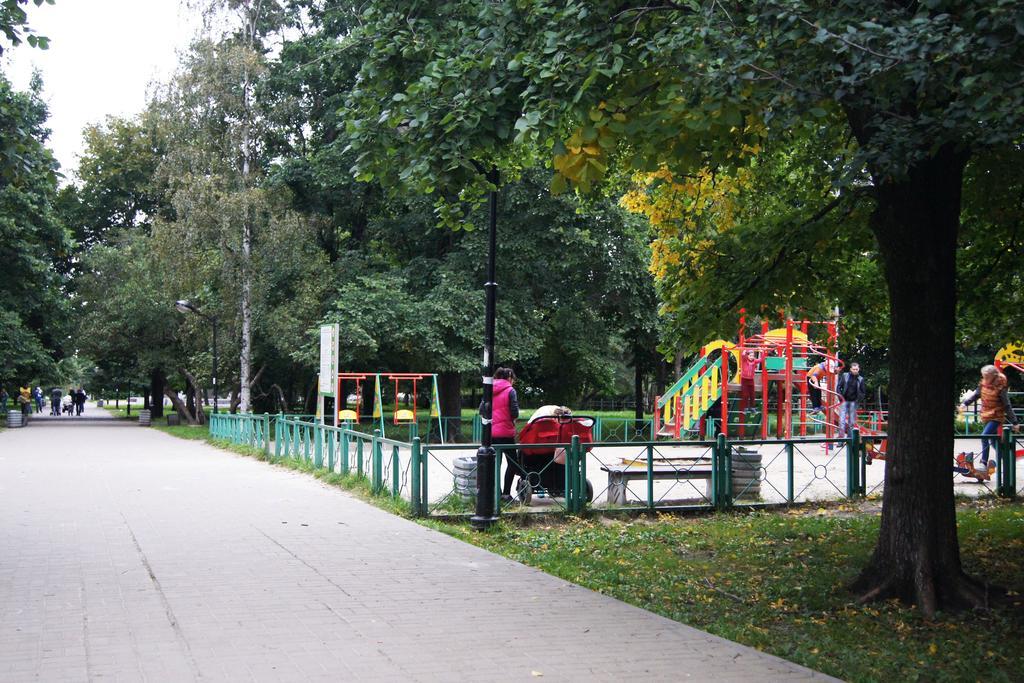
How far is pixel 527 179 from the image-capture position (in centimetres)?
2875

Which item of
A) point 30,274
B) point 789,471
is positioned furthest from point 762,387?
point 30,274

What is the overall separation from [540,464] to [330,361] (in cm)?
918

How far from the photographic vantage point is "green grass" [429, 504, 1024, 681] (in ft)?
21.5

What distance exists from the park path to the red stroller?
174cm

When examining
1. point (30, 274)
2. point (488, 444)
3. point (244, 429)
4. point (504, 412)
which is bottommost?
point (244, 429)

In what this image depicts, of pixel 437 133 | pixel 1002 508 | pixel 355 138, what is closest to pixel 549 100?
pixel 437 133

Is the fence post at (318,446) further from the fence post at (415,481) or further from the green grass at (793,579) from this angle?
the green grass at (793,579)

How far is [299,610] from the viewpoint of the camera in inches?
284

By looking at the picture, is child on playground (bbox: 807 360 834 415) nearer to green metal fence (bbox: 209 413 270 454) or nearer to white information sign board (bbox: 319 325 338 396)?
white information sign board (bbox: 319 325 338 396)

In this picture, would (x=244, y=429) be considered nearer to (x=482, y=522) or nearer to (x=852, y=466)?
(x=482, y=522)

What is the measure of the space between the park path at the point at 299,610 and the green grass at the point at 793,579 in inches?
21.7

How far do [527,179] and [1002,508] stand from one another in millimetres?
17978

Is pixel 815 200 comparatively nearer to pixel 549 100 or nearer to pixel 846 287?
pixel 846 287

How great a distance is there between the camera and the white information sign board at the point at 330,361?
20.7 metres
